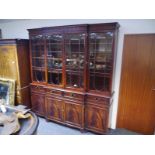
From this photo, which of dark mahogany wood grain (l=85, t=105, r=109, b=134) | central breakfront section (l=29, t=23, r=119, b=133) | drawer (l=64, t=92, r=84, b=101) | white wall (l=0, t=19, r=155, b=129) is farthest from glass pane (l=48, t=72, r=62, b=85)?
white wall (l=0, t=19, r=155, b=129)

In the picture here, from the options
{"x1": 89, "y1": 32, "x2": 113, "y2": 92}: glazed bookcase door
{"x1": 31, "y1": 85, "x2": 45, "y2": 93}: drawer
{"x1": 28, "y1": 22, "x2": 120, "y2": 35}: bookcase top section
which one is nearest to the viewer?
{"x1": 28, "y1": 22, "x2": 120, "y2": 35}: bookcase top section

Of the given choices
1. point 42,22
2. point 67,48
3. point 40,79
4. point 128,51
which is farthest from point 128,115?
point 42,22

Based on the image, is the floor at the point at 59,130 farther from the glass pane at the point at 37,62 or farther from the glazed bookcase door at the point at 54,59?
the glass pane at the point at 37,62

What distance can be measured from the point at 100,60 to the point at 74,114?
117cm

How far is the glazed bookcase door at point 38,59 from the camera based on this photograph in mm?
2676

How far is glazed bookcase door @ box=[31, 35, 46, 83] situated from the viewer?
105 inches

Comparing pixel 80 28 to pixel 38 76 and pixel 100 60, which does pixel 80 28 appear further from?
pixel 38 76

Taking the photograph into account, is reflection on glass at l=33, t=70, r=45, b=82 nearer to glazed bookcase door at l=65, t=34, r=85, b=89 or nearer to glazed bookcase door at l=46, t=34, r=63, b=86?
glazed bookcase door at l=46, t=34, r=63, b=86

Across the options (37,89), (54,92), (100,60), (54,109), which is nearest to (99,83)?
(100,60)

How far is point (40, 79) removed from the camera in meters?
2.90

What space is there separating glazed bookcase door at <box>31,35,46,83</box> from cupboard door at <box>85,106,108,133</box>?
3.96 ft

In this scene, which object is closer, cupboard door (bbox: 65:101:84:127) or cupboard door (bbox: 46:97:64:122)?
cupboard door (bbox: 65:101:84:127)

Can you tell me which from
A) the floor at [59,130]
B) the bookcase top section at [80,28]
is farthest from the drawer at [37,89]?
the bookcase top section at [80,28]
